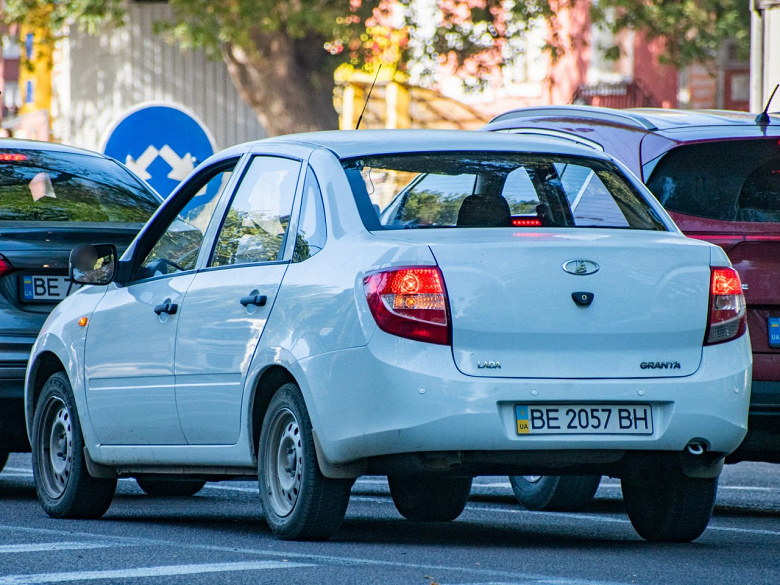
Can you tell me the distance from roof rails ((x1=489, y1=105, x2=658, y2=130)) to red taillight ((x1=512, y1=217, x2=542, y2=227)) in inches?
71.8

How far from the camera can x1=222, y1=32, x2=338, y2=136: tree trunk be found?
91.6 feet

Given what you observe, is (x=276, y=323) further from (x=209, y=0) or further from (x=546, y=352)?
(x=209, y=0)

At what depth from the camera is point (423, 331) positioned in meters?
6.41

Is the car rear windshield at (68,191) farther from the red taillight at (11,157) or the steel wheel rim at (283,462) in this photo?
the steel wheel rim at (283,462)

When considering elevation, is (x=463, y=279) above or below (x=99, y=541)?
above

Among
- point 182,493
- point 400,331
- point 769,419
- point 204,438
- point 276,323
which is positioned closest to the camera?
point 400,331

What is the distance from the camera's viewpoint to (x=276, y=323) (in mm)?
6957

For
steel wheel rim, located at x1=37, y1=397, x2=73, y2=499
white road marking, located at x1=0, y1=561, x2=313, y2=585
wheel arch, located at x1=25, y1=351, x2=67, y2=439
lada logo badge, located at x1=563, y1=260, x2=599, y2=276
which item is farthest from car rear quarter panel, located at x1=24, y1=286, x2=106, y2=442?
lada logo badge, located at x1=563, y1=260, x2=599, y2=276

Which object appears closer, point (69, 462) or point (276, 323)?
point (276, 323)

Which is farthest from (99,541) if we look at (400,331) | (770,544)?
(770,544)

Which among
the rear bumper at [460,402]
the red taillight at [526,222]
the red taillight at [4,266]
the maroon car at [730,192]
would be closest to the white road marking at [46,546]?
the rear bumper at [460,402]

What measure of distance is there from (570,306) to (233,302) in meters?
1.48

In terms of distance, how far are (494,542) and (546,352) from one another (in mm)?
1202

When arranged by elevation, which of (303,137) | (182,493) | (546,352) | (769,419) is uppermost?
(303,137)
